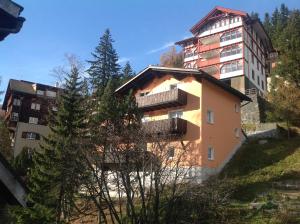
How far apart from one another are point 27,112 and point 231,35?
31940 millimetres

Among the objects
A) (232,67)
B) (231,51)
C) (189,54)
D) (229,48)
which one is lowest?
(232,67)

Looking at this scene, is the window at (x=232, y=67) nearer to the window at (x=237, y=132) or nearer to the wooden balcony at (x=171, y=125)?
the window at (x=237, y=132)

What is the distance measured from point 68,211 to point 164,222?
5567 millimetres

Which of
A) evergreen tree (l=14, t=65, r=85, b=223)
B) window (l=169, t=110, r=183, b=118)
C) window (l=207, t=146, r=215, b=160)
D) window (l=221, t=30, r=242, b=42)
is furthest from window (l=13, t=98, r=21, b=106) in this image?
window (l=207, t=146, r=215, b=160)

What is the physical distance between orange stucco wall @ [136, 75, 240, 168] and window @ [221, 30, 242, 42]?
850 inches

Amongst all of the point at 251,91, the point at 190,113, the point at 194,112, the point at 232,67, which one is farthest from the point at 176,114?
the point at 232,67

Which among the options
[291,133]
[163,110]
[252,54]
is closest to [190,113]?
[163,110]

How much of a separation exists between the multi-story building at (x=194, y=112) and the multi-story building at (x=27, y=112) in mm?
23734

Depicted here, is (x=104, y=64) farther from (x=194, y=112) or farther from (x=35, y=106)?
(x=194, y=112)

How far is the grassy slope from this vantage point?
24344mm

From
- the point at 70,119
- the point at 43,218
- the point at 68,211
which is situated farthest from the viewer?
the point at 70,119

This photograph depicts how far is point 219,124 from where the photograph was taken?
35.2m

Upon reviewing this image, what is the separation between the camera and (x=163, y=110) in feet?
116

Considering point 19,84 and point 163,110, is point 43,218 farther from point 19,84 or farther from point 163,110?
point 19,84
